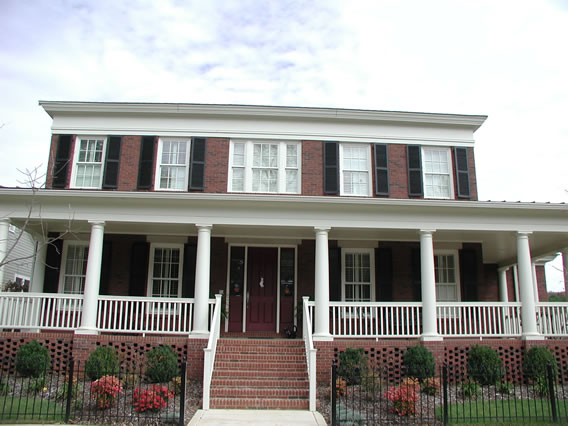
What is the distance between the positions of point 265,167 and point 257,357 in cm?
641

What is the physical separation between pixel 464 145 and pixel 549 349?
7001 mm

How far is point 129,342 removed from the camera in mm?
13453

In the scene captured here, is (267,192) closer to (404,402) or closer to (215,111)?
(215,111)

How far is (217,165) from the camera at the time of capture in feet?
54.9

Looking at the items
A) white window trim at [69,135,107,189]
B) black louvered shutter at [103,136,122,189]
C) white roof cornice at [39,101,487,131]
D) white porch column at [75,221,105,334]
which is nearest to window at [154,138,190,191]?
white roof cornice at [39,101,487,131]

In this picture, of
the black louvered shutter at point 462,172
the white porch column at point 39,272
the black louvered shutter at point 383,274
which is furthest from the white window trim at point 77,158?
the black louvered shutter at point 462,172

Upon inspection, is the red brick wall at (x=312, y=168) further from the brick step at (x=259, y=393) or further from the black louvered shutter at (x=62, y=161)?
the black louvered shutter at (x=62, y=161)

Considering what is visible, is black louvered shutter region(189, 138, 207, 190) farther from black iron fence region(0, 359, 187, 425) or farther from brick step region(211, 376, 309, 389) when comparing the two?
black iron fence region(0, 359, 187, 425)

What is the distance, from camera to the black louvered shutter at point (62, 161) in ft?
54.4

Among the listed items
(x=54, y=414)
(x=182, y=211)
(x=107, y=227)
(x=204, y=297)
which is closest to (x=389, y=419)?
(x=204, y=297)

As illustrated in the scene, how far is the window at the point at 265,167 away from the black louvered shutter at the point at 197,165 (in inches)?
35.6

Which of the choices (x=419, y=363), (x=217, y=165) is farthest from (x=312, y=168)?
(x=419, y=363)

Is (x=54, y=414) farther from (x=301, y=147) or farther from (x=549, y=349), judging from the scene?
(x=549, y=349)

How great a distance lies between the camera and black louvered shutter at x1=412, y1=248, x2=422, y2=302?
16609mm
